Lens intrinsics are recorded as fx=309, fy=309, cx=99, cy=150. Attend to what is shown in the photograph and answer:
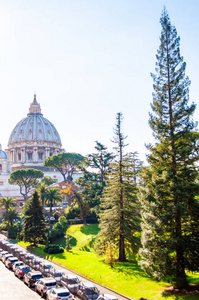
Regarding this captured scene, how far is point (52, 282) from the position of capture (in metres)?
22.6

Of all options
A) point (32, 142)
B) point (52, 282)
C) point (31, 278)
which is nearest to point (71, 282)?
Answer: point (52, 282)

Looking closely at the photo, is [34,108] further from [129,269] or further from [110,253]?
[129,269]

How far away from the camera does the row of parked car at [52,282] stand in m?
20.4

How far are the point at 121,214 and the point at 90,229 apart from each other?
20710mm

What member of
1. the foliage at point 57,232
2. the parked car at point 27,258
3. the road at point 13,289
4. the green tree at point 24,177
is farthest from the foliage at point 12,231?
the green tree at point 24,177

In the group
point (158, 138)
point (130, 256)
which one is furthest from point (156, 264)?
point (130, 256)

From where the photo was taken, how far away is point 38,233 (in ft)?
144

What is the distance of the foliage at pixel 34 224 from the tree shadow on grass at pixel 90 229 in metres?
8.55

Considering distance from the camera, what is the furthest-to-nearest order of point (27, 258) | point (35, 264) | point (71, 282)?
point (27, 258), point (35, 264), point (71, 282)

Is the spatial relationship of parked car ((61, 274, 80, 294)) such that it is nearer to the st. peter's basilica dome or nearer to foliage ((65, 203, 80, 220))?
foliage ((65, 203, 80, 220))

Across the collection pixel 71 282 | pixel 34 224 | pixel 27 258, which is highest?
pixel 34 224

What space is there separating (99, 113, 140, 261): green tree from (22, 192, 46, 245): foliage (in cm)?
1319

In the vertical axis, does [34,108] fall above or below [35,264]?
above

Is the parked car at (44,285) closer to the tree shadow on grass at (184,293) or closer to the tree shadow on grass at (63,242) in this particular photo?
the tree shadow on grass at (184,293)
